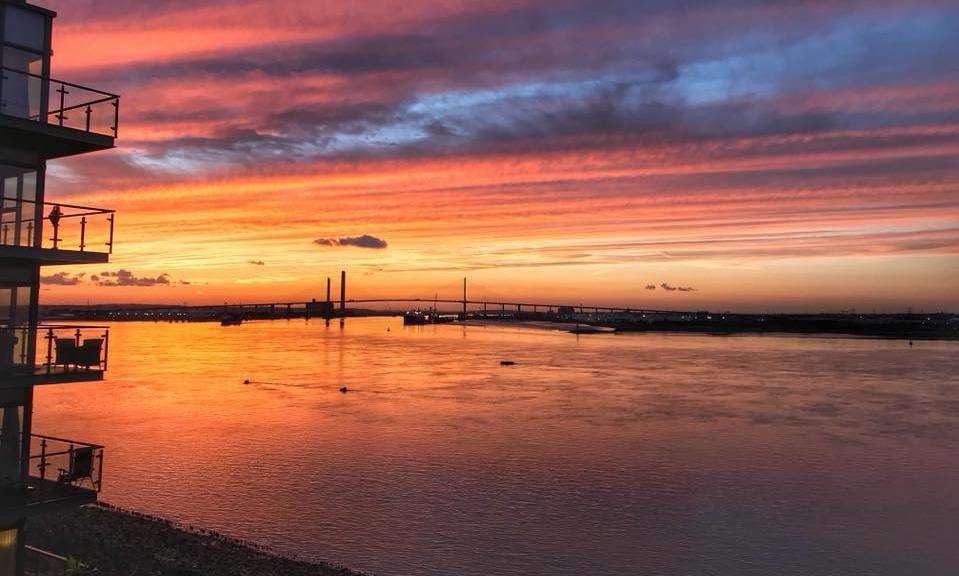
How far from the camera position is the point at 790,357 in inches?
3506

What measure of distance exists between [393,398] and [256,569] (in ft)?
104

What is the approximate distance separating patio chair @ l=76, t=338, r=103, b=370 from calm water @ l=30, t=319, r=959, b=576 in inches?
308

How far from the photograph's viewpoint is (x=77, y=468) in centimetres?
1195

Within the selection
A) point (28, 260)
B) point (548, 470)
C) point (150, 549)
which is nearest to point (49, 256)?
point (28, 260)

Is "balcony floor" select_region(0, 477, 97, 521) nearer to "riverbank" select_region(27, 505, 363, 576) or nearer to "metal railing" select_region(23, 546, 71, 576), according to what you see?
"metal railing" select_region(23, 546, 71, 576)

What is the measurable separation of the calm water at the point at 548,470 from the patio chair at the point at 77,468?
6767 mm

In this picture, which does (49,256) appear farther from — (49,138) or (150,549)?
(150,549)

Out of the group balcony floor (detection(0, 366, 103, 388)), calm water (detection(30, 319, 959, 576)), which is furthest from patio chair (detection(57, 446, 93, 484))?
calm water (detection(30, 319, 959, 576))

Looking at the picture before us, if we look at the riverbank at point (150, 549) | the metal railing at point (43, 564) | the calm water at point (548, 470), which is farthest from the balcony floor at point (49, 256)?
the calm water at point (548, 470)

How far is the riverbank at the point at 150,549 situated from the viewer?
15289 mm

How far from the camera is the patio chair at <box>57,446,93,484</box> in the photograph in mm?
11906

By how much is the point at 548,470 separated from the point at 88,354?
18.1m

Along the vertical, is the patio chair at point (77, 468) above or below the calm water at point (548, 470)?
above

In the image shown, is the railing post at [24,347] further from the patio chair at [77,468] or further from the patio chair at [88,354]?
the patio chair at [77,468]
